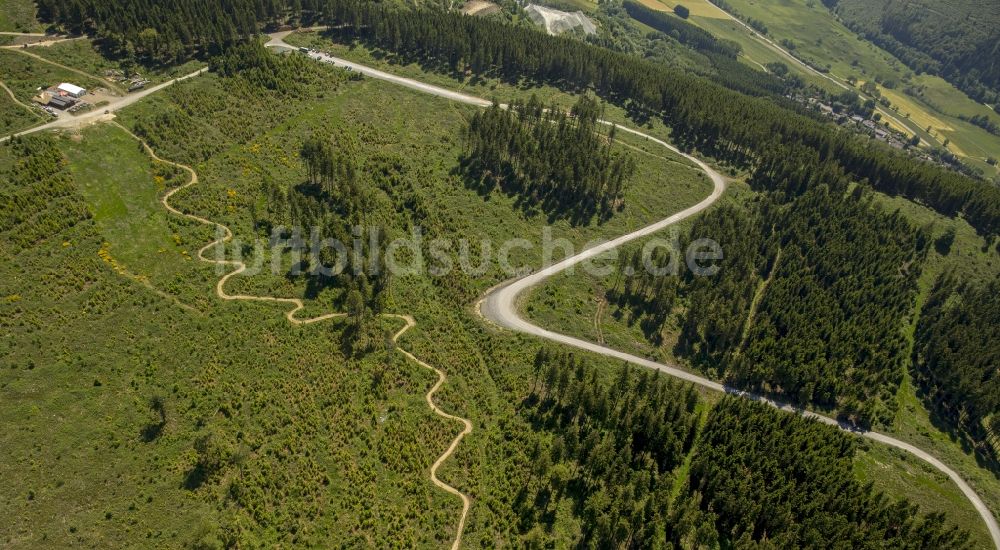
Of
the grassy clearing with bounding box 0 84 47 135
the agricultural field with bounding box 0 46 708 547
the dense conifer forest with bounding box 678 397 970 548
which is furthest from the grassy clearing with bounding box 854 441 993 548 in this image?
the grassy clearing with bounding box 0 84 47 135

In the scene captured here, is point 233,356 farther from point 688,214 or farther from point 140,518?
point 688,214

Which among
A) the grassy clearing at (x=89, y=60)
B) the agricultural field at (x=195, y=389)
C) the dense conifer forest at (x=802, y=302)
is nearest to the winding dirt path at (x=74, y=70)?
the grassy clearing at (x=89, y=60)

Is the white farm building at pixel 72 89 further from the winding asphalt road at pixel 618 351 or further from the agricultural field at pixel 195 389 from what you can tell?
the winding asphalt road at pixel 618 351

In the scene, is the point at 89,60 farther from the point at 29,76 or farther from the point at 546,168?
the point at 546,168

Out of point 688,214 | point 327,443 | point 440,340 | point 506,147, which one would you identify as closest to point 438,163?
point 506,147

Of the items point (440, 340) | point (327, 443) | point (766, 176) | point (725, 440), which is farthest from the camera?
point (766, 176)

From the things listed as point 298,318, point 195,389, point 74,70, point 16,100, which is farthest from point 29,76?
point 195,389
